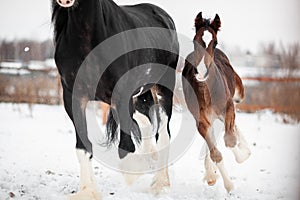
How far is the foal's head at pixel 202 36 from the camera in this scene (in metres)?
1.34

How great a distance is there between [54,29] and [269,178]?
94 cm

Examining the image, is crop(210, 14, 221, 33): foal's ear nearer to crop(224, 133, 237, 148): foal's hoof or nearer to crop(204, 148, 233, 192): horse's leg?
crop(224, 133, 237, 148): foal's hoof

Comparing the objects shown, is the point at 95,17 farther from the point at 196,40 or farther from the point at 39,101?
the point at 39,101

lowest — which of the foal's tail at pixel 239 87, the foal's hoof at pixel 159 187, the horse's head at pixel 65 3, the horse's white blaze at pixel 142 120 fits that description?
the foal's hoof at pixel 159 187

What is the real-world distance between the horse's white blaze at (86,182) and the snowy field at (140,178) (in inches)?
3.8

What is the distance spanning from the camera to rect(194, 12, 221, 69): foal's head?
1343 millimetres

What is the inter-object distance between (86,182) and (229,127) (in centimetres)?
53

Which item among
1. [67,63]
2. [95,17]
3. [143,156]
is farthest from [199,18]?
[143,156]

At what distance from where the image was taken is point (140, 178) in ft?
5.07

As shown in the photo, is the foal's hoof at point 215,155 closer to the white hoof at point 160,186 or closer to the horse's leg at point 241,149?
the horse's leg at point 241,149

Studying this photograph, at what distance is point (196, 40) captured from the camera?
4.46 ft

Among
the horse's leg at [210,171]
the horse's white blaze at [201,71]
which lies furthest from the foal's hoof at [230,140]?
the horse's white blaze at [201,71]

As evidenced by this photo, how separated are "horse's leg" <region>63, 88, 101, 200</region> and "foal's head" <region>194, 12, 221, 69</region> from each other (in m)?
0.42

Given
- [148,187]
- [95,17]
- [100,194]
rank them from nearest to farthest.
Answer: [95,17]
[100,194]
[148,187]
